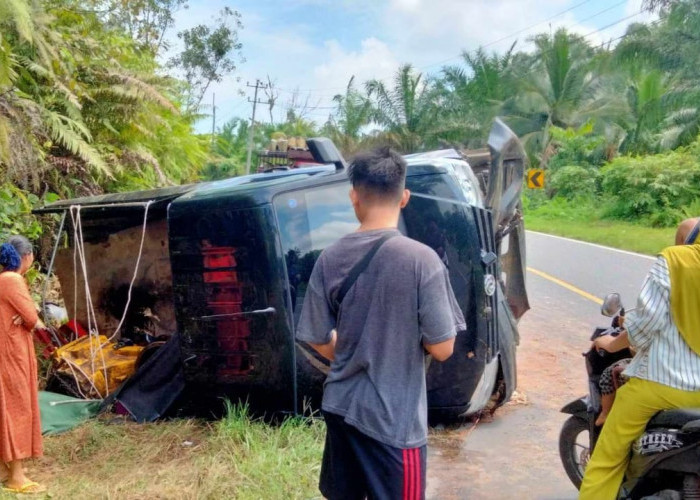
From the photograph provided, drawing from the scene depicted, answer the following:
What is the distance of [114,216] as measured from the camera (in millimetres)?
6094

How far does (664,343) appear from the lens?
2951mm

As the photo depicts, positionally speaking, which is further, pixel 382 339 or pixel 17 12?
pixel 17 12

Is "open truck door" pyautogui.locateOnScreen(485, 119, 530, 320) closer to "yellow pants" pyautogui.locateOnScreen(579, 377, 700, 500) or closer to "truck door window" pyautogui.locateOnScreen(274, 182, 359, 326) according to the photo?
"truck door window" pyautogui.locateOnScreen(274, 182, 359, 326)

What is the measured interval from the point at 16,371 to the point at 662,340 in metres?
3.71

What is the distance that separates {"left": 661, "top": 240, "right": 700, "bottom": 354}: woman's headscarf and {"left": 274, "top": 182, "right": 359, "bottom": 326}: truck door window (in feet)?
7.50

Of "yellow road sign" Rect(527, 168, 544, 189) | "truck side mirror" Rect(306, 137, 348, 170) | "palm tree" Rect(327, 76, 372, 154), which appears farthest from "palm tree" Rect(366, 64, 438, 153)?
"truck side mirror" Rect(306, 137, 348, 170)

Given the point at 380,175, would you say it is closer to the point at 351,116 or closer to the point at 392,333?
the point at 392,333

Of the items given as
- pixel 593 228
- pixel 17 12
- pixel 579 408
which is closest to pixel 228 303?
pixel 579 408

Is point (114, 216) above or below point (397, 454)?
above

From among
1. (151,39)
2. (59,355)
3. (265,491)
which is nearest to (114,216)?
(59,355)

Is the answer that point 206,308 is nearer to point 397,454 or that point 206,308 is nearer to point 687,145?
point 397,454

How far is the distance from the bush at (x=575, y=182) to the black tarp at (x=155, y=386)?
2555 cm

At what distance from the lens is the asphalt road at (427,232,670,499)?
14.2 ft

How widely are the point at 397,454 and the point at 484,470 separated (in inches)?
90.8
